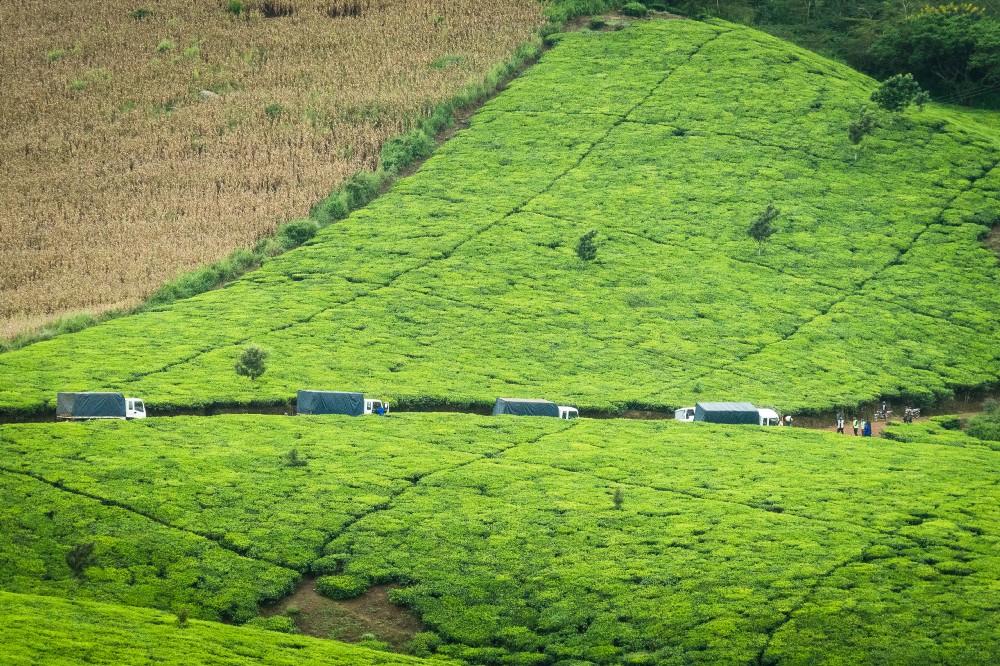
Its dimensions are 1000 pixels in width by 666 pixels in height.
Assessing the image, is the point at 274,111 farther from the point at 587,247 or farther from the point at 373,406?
the point at 373,406

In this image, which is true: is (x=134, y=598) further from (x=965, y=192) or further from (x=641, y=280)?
(x=965, y=192)

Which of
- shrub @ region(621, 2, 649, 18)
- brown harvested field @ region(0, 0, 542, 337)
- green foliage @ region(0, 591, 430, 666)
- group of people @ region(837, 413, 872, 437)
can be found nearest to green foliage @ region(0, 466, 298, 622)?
green foliage @ region(0, 591, 430, 666)

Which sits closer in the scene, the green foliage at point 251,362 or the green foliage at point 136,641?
the green foliage at point 136,641

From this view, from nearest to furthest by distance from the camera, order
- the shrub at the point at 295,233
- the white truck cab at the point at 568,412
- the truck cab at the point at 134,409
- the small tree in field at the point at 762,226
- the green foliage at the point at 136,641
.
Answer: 1. the green foliage at the point at 136,641
2. the truck cab at the point at 134,409
3. the white truck cab at the point at 568,412
4. the small tree in field at the point at 762,226
5. the shrub at the point at 295,233

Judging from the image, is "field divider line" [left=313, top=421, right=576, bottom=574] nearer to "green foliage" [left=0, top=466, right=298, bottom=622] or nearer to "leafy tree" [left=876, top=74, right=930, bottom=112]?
"green foliage" [left=0, top=466, right=298, bottom=622]

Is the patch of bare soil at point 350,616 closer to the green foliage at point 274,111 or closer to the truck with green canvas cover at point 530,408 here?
the truck with green canvas cover at point 530,408

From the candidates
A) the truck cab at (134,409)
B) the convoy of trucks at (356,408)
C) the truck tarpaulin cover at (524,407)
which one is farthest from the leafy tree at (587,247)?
the truck cab at (134,409)
